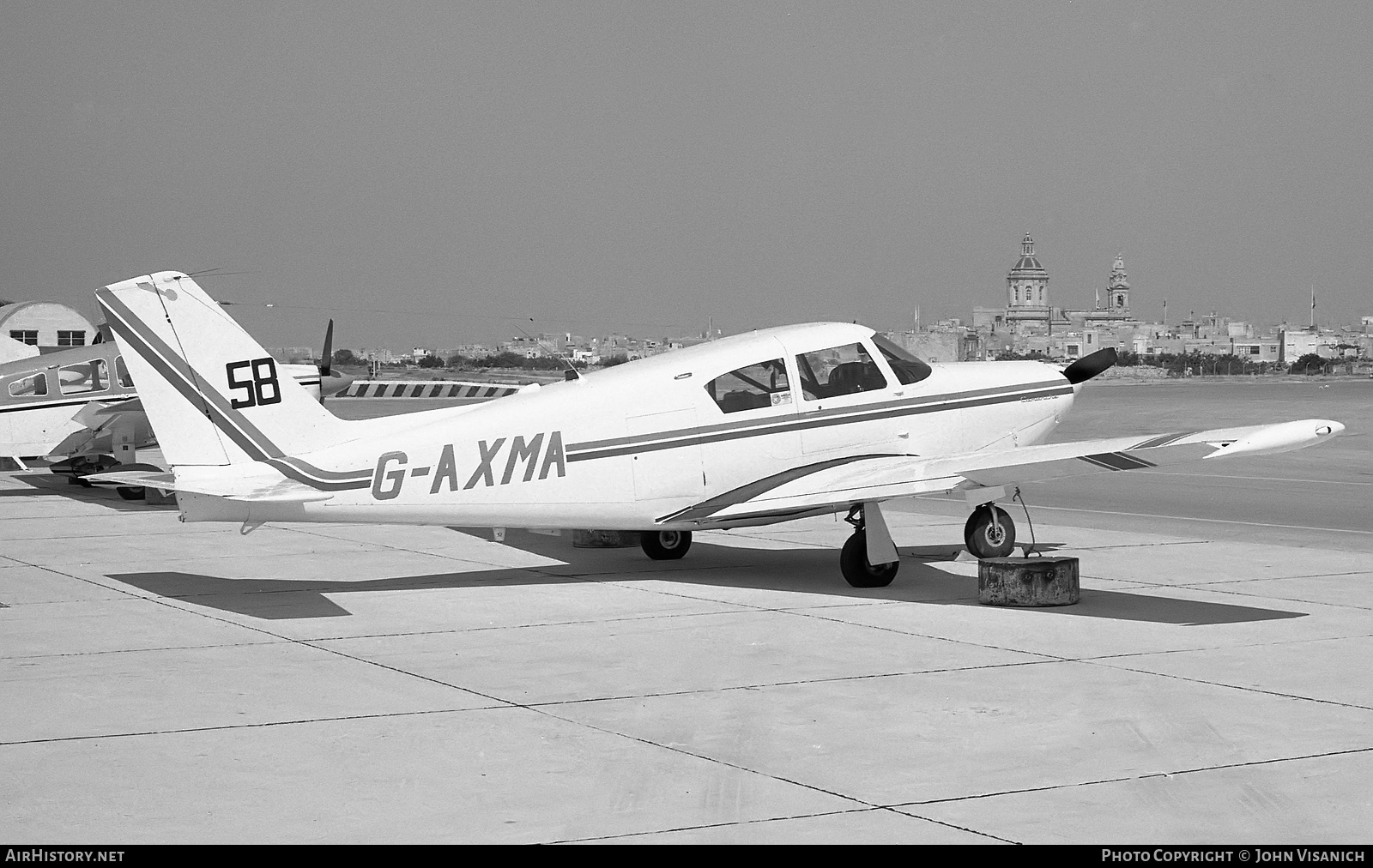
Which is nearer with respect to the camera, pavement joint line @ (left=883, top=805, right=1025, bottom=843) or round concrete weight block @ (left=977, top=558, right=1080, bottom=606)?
pavement joint line @ (left=883, top=805, right=1025, bottom=843)

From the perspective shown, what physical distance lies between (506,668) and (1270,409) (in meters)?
51.5

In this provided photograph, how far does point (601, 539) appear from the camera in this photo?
16391 mm

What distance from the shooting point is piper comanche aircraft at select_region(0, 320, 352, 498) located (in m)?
24.0

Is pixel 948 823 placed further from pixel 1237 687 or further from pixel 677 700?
pixel 1237 687

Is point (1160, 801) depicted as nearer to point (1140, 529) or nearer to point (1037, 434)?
point (1037, 434)

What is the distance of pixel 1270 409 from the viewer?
5600 centimetres

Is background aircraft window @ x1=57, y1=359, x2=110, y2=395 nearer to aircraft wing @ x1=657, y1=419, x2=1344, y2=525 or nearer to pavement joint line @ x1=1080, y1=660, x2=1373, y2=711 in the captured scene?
aircraft wing @ x1=657, y1=419, x2=1344, y2=525

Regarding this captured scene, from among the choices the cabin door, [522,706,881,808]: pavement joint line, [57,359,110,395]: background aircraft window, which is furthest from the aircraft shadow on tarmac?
[57,359,110,395]: background aircraft window

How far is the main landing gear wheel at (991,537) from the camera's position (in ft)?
44.7

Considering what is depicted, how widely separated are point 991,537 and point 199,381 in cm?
686

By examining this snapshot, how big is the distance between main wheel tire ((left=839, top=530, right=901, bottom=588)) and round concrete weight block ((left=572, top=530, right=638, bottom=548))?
350cm

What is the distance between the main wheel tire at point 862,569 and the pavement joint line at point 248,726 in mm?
5373

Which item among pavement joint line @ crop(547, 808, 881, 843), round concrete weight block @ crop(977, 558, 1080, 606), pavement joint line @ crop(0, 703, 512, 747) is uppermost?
round concrete weight block @ crop(977, 558, 1080, 606)

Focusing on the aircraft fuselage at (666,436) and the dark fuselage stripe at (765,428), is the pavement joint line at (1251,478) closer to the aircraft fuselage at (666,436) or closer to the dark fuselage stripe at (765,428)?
the aircraft fuselage at (666,436)
